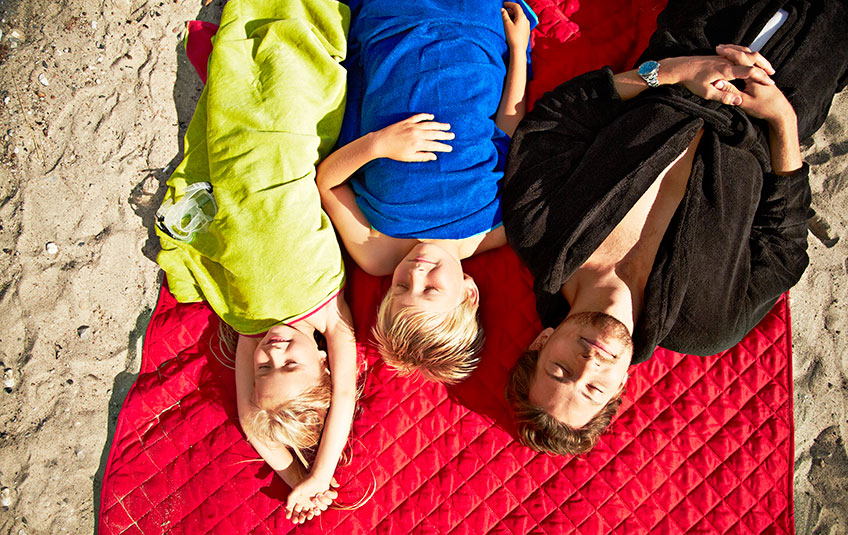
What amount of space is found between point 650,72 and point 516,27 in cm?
64

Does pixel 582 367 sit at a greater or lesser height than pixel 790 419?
greater

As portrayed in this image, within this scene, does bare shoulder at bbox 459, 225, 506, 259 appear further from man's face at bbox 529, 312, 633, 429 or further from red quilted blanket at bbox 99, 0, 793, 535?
man's face at bbox 529, 312, 633, 429

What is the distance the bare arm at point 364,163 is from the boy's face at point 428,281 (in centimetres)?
19

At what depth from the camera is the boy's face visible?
78.6 inches

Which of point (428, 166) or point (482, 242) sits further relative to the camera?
point (482, 242)

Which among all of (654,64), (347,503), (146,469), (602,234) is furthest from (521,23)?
(146,469)

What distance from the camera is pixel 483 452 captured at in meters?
2.31

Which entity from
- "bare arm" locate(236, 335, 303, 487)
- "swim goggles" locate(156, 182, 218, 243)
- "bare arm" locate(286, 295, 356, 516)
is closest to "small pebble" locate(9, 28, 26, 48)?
"swim goggles" locate(156, 182, 218, 243)

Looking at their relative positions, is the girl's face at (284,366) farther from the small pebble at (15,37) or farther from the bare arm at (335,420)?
the small pebble at (15,37)

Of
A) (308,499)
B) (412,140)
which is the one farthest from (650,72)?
(308,499)

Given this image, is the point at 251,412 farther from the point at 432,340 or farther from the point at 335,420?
the point at 432,340

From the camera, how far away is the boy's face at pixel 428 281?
2.00 metres

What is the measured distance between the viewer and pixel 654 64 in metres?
2.06

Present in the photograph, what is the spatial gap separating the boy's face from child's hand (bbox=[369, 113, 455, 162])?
36 cm
